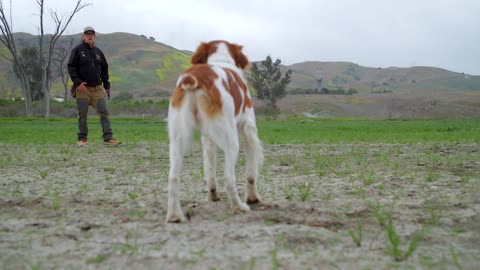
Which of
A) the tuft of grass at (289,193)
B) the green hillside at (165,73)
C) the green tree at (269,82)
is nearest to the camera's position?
the tuft of grass at (289,193)

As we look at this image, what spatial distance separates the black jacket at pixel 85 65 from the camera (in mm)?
10688

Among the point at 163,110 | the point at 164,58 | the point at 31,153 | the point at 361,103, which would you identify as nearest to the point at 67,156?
the point at 31,153

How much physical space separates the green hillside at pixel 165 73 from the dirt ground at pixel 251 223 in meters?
73.3

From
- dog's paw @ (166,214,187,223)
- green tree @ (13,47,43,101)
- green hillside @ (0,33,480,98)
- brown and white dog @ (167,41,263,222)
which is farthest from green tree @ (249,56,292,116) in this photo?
dog's paw @ (166,214,187,223)

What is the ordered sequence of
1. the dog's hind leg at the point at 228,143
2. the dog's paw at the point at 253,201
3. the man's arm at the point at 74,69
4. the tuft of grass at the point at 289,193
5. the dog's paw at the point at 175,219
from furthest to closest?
the man's arm at the point at 74,69 < the tuft of grass at the point at 289,193 < the dog's paw at the point at 253,201 < the dog's hind leg at the point at 228,143 < the dog's paw at the point at 175,219

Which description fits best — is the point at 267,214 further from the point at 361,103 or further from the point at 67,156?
the point at 361,103

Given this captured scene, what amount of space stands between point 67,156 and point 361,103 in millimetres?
70951

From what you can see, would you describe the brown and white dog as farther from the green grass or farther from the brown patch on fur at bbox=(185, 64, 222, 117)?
the green grass

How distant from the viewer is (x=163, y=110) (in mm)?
56719

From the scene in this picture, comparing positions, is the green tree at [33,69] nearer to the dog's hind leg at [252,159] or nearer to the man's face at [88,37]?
the man's face at [88,37]

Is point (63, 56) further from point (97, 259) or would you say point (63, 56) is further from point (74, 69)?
point (97, 259)

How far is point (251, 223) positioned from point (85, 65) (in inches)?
329

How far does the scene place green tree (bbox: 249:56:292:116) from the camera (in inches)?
2532

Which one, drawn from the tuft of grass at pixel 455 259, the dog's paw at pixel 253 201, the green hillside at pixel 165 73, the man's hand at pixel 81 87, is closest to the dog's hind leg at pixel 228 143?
the dog's paw at pixel 253 201
